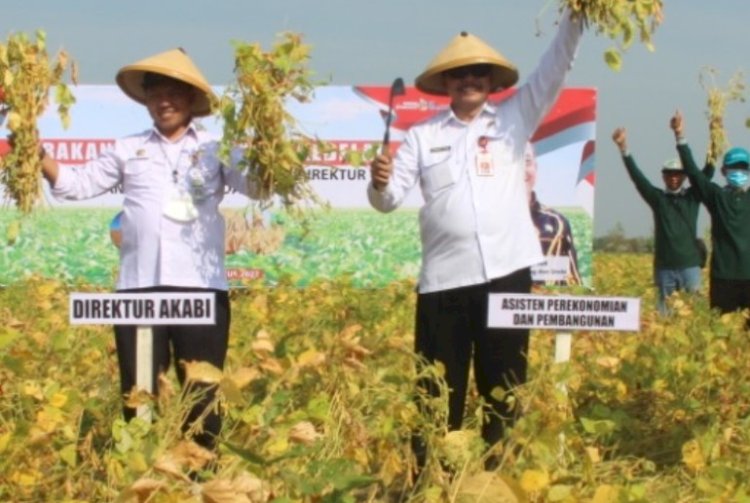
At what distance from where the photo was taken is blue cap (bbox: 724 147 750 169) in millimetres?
7227

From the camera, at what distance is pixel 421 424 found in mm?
4129

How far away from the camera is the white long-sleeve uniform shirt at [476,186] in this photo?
4145mm

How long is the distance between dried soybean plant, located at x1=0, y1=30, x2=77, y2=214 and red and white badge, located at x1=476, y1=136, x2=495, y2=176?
1218 mm

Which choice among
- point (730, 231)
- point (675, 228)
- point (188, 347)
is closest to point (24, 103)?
point (188, 347)

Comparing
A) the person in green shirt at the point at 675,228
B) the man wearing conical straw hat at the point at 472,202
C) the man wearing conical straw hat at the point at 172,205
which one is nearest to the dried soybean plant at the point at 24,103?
the man wearing conical straw hat at the point at 172,205

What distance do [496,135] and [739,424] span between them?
1676 mm

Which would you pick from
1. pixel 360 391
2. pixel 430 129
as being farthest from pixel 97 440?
pixel 430 129

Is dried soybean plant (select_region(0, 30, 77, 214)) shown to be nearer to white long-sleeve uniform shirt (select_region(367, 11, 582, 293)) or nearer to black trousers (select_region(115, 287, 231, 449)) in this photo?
black trousers (select_region(115, 287, 231, 449))

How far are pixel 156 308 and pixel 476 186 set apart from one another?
1007mm

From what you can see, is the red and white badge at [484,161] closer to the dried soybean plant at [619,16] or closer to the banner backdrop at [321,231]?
the dried soybean plant at [619,16]

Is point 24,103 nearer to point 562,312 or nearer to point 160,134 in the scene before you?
point 160,134

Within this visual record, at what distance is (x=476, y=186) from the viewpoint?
4168mm

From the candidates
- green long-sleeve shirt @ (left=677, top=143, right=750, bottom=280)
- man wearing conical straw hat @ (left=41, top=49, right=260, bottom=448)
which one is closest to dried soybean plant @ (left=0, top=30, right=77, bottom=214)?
man wearing conical straw hat @ (left=41, top=49, right=260, bottom=448)

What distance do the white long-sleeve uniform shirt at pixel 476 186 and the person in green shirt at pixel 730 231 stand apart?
310 cm
